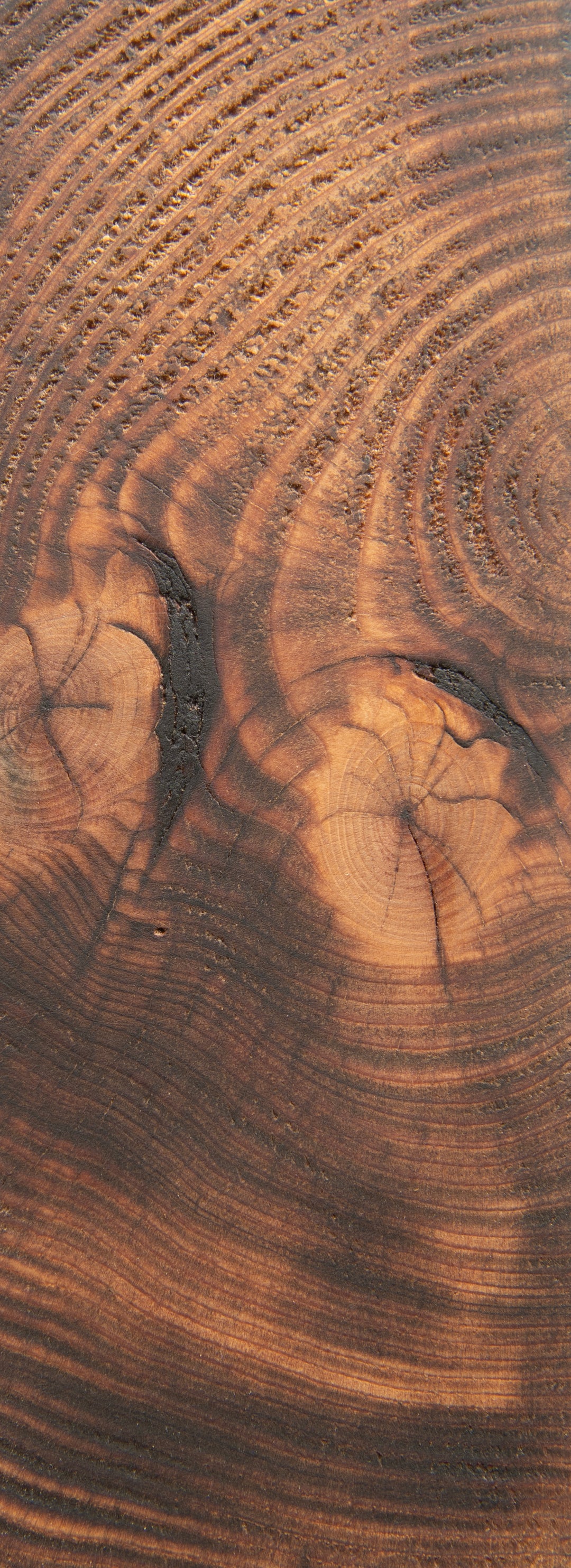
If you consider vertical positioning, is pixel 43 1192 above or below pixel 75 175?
below

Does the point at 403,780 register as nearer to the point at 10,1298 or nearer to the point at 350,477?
the point at 350,477

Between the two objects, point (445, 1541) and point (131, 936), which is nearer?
point (445, 1541)

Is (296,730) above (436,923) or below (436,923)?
above

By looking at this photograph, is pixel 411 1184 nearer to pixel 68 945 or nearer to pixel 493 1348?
pixel 493 1348

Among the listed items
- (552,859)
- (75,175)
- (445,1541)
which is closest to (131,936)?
(552,859)

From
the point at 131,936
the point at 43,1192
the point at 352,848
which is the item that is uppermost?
the point at 352,848

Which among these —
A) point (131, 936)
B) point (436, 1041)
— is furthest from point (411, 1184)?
point (131, 936)
